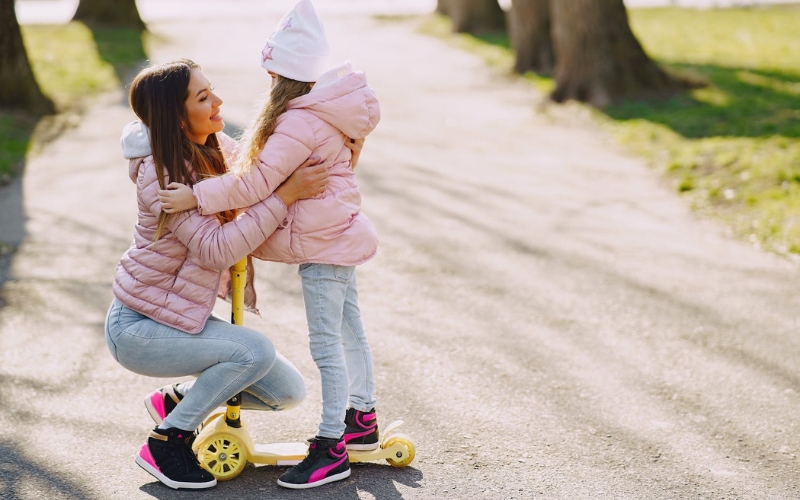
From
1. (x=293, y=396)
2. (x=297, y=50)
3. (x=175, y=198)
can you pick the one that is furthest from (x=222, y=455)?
(x=297, y=50)

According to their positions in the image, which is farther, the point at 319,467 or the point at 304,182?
the point at 319,467

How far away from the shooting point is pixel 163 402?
3674mm

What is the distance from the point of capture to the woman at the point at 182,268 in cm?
326

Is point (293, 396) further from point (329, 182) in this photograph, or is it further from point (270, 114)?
point (270, 114)

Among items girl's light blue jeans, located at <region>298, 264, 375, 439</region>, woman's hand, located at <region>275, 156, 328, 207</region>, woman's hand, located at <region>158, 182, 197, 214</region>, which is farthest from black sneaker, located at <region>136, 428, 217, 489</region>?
woman's hand, located at <region>275, 156, 328, 207</region>

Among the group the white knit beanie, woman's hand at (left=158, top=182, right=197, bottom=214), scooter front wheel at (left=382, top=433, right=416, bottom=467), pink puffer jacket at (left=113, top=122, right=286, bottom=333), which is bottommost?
scooter front wheel at (left=382, top=433, right=416, bottom=467)

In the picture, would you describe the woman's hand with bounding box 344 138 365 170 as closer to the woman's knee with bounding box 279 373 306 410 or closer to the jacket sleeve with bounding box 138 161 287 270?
the jacket sleeve with bounding box 138 161 287 270

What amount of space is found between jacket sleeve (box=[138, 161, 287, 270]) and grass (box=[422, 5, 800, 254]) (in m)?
4.33

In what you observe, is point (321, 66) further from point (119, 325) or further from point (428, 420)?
point (428, 420)

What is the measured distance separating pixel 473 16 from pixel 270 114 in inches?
699

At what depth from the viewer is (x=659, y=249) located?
654 centimetres

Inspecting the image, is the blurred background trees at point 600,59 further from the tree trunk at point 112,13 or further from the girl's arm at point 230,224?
the tree trunk at point 112,13

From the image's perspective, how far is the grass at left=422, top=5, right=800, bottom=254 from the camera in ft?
23.7

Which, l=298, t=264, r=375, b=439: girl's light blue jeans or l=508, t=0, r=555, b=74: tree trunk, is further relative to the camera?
l=508, t=0, r=555, b=74: tree trunk
